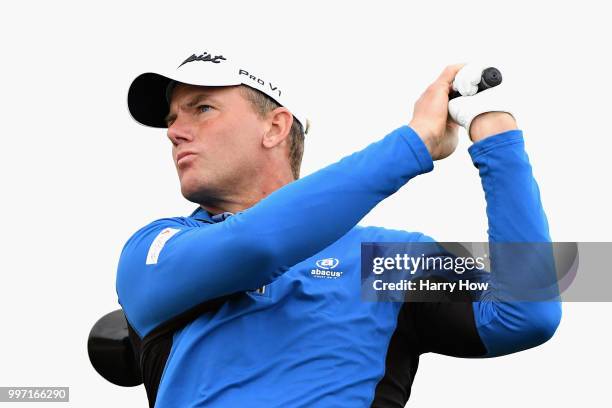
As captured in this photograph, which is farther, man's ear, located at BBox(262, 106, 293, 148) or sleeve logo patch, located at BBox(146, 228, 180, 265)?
man's ear, located at BBox(262, 106, 293, 148)

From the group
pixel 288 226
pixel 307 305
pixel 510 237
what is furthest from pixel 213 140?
pixel 510 237

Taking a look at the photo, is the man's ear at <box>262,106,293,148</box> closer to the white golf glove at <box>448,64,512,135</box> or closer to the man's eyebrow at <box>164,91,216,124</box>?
the man's eyebrow at <box>164,91,216,124</box>

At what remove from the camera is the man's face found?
3197 mm

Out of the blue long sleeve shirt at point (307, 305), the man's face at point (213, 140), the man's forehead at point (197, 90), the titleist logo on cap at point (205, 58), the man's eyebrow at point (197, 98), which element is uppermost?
the titleist logo on cap at point (205, 58)

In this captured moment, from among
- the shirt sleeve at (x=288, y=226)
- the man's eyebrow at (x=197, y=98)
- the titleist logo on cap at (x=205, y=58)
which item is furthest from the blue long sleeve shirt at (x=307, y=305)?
the titleist logo on cap at (x=205, y=58)

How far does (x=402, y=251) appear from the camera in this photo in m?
3.15

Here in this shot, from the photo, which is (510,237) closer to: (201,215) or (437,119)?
(437,119)

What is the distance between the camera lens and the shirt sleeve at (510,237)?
268cm

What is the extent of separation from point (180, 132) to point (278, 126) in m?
0.38

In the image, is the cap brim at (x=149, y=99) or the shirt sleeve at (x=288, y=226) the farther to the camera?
the cap brim at (x=149, y=99)

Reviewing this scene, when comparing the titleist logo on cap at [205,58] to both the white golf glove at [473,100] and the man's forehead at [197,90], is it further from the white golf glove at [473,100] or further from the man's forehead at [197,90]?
the white golf glove at [473,100]

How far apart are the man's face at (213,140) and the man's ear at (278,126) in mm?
54

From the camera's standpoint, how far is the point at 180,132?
10.7 ft

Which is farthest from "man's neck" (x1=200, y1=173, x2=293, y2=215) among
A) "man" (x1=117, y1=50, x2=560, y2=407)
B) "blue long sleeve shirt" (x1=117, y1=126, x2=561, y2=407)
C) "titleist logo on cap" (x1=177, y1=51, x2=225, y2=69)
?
"titleist logo on cap" (x1=177, y1=51, x2=225, y2=69)
